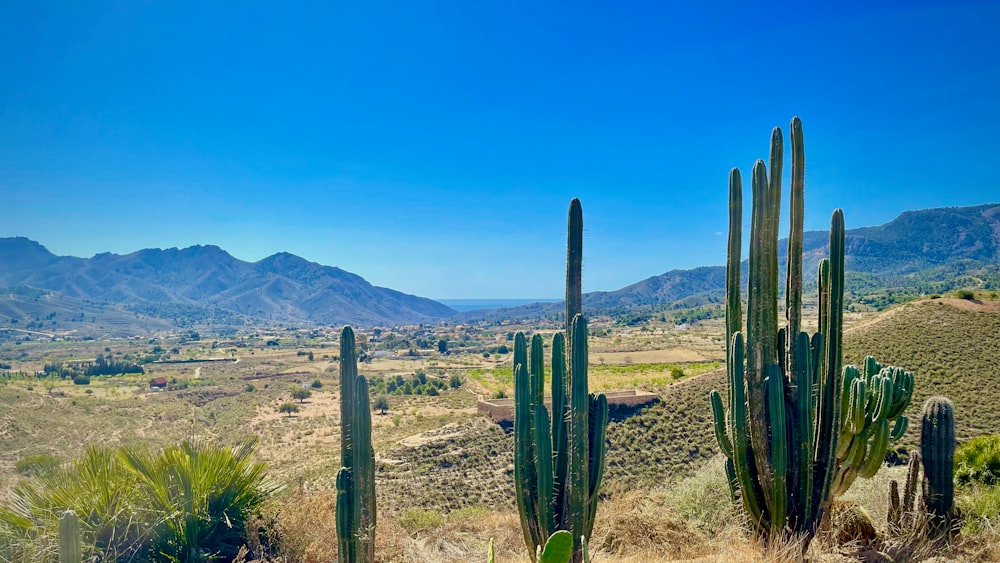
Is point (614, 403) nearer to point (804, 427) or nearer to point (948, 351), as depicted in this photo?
point (948, 351)

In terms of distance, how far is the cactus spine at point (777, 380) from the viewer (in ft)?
21.0

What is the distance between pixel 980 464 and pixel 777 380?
16.4 feet

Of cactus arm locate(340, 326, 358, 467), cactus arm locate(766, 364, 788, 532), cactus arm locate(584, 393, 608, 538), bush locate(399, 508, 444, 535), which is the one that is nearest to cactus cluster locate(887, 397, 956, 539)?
cactus arm locate(766, 364, 788, 532)

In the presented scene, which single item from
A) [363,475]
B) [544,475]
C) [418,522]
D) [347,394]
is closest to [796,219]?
[544,475]

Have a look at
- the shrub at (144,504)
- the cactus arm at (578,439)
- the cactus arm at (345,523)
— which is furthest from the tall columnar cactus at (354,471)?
the cactus arm at (578,439)

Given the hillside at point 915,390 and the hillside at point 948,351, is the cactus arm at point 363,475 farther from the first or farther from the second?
the hillside at point 948,351

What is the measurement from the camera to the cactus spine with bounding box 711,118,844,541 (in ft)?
21.0

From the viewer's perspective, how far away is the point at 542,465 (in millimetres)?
6258

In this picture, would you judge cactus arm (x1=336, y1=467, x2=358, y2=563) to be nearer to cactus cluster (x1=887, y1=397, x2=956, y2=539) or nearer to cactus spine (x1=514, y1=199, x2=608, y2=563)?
cactus spine (x1=514, y1=199, x2=608, y2=563)

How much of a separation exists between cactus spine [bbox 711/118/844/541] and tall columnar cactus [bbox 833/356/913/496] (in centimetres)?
40

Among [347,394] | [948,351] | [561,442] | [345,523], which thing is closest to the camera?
[345,523]

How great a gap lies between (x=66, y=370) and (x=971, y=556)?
2854 inches

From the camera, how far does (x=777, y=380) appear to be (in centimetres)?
640

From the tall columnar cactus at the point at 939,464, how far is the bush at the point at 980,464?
257cm
